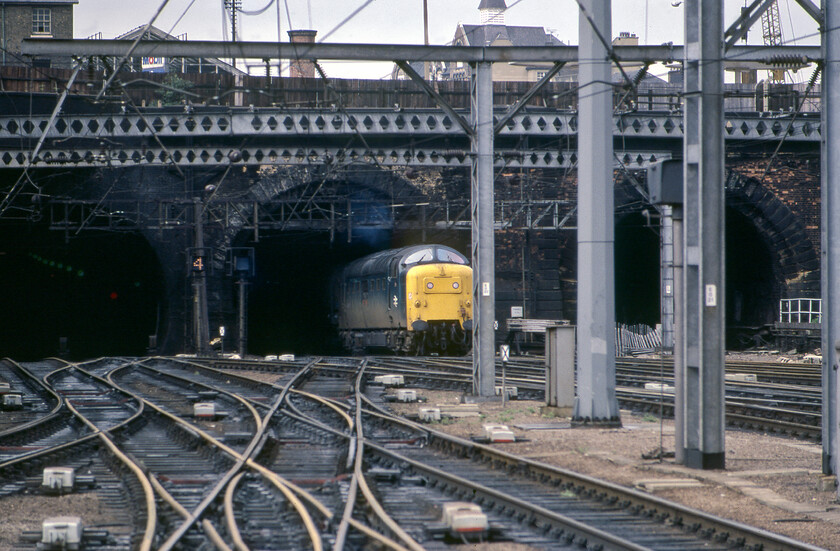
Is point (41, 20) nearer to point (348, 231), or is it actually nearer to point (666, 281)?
point (348, 231)

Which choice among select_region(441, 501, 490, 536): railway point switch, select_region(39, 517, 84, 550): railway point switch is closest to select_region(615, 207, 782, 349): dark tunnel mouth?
select_region(441, 501, 490, 536): railway point switch

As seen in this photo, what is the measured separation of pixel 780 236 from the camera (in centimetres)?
3900

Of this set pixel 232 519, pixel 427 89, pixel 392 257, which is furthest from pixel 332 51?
pixel 392 257

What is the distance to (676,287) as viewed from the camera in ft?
35.8

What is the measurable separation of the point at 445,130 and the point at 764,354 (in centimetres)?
1208

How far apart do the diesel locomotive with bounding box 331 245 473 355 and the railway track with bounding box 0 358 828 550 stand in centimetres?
1387

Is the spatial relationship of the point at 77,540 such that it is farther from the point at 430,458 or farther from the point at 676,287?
the point at 676,287

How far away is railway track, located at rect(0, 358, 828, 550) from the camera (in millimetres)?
7426

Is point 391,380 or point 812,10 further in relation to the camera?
point 391,380

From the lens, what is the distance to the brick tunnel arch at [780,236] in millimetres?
38469

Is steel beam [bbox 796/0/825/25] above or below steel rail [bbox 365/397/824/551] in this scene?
above

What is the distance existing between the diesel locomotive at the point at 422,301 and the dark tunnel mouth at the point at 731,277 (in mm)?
9118

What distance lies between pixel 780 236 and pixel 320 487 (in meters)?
32.6

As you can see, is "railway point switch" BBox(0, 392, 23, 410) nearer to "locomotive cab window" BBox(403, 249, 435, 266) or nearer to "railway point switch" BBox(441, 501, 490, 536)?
"railway point switch" BBox(441, 501, 490, 536)
